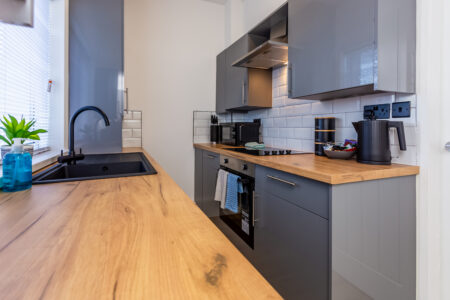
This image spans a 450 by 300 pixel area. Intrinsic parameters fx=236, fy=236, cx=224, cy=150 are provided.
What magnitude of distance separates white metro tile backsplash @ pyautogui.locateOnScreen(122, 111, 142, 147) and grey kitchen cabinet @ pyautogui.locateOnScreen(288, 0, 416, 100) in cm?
211

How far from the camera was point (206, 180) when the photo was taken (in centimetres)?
290

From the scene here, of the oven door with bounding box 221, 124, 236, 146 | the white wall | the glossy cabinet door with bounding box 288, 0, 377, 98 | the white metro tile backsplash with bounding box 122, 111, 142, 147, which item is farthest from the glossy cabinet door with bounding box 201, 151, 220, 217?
the glossy cabinet door with bounding box 288, 0, 377, 98

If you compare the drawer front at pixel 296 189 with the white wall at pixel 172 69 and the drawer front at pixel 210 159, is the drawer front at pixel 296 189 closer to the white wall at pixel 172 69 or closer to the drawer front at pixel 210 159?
the drawer front at pixel 210 159

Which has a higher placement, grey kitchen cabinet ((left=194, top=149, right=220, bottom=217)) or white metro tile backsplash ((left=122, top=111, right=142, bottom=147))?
white metro tile backsplash ((left=122, top=111, right=142, bottom=147))

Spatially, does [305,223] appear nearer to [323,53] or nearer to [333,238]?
[333,238]

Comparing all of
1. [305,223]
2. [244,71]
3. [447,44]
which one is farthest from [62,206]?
[244,71]

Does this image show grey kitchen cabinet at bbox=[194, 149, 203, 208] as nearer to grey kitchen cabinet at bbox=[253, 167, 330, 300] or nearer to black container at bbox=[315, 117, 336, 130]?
grey kitchen cabinet at bbox=[253, 167, 330, 300]

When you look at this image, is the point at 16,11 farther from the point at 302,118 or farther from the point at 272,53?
the point at 302,118

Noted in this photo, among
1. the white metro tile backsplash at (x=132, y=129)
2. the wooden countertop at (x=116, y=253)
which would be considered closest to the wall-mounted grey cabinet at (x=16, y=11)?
the wooden countertop at (x=116, y=253)

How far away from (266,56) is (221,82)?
1108mm

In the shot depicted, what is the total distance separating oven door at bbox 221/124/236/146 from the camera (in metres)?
2.78

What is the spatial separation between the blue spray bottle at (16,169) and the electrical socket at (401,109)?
183 cm

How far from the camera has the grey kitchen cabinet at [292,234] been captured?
1168mm

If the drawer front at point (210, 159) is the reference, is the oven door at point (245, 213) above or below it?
below
